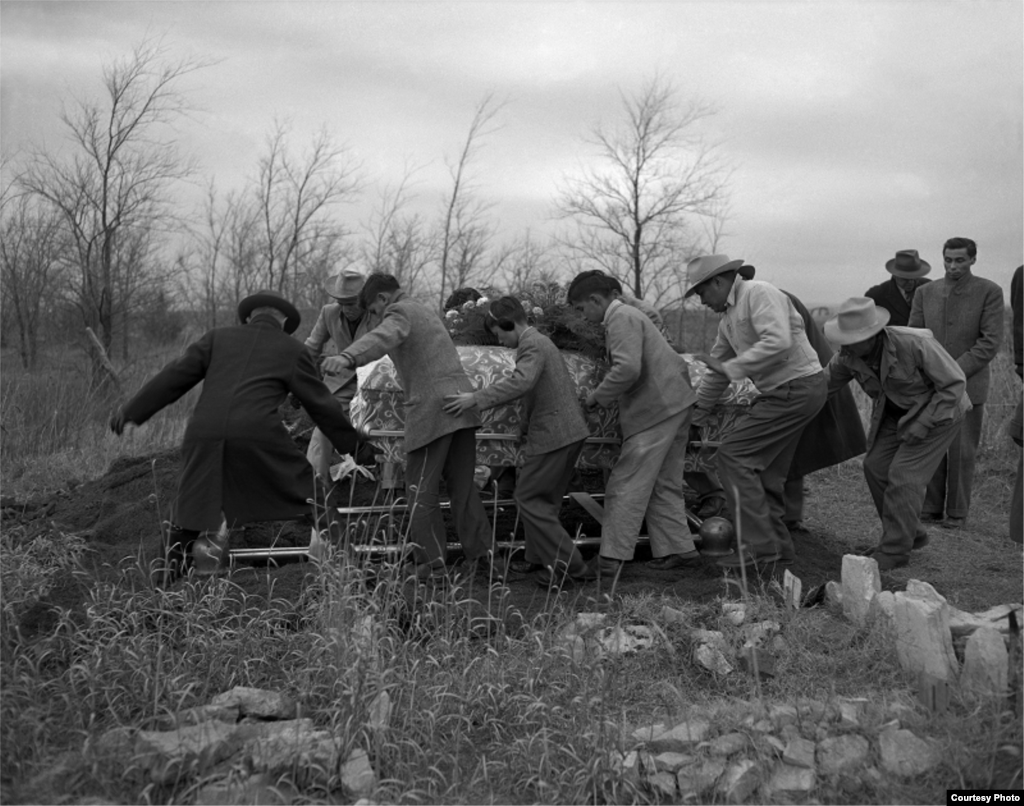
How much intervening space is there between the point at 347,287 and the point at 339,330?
1.28 ft

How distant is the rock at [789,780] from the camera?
12.1 feet

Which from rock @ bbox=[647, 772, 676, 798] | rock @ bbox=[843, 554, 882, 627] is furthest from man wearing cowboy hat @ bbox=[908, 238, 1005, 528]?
rock @ bbox=[647, 772, 676, 798]

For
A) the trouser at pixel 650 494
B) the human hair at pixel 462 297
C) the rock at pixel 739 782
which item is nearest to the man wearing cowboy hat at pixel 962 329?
the trouser at pixel 650 494

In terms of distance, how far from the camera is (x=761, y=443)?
21.7ft

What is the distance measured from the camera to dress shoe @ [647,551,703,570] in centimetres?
668

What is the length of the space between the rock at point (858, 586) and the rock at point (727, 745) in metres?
1.40

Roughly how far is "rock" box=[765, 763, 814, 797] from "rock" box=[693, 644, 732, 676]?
34.9 inches

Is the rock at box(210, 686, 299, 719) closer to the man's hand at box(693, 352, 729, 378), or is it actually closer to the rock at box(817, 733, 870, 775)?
the rock at box(817, 733, 870, 775)

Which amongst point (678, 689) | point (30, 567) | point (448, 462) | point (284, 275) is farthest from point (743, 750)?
point (284, 275)

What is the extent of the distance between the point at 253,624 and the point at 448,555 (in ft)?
6.89

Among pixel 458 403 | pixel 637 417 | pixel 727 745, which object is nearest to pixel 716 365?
pixel 637 417

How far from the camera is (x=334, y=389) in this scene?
24.8 feet

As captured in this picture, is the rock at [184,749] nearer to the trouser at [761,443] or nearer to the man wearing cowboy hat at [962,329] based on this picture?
the trouser at [761,443]

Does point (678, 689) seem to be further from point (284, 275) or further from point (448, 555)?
point (284, 275)
